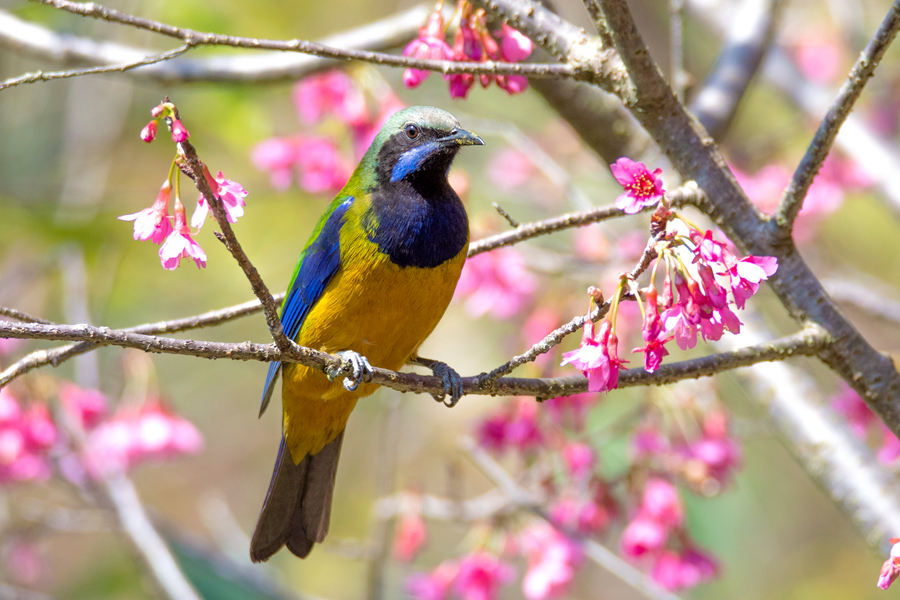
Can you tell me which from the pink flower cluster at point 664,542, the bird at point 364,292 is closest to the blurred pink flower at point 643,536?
the pink flower cluster at point 664,542

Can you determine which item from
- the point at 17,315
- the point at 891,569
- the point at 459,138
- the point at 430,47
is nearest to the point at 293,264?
the point at 459,138

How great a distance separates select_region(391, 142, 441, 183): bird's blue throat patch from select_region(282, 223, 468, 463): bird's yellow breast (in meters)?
0.29

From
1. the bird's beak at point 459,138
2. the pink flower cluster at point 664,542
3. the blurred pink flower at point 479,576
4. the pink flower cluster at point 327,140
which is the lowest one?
the pink flower cluster at point 664,542

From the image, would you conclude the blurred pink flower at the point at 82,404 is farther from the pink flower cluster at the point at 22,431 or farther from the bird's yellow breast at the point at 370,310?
the bird's yellow breast at the point at 370,310

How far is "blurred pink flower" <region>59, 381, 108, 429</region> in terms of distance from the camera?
405cm

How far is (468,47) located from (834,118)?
1.05 metres

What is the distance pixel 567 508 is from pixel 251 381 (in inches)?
186

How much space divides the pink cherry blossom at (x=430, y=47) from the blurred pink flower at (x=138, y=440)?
244 centimetres

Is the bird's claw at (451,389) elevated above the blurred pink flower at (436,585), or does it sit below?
below

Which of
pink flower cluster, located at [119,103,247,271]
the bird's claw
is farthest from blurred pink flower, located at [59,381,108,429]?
pink flower cluster, located at [119,103,247,271]

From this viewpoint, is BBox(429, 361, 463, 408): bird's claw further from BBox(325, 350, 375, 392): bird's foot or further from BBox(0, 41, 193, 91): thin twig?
BBox(0, 41, 193, 91): thin twig

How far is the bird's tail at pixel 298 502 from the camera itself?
3072 mm

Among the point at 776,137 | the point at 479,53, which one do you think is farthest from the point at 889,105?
the point at 479,53

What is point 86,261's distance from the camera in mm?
5102
